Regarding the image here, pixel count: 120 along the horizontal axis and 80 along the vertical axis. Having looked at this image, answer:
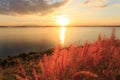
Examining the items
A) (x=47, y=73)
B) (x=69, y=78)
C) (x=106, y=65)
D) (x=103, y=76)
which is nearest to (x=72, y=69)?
(x=69, y=78)

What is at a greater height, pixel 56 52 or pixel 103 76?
pixel 56 52

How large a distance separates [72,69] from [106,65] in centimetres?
93

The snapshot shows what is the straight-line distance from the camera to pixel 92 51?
11.8 feet

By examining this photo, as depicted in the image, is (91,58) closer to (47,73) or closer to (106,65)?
(106,65)

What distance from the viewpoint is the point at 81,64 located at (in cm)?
348

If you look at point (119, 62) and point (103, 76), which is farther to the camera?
point (119, 62)

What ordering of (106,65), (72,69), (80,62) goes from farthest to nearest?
1. (106,65)
2. (80,62)
3. (72,69)

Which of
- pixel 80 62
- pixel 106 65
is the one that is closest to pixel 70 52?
pixel 80 62

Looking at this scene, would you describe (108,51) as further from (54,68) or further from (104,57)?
(54,68)

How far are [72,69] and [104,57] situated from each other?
1012 mm

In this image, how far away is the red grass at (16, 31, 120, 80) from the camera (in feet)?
9.77

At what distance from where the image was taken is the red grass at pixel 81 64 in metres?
2.98

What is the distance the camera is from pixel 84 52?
11.8 ft

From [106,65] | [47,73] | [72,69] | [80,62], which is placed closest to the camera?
[47,73]
